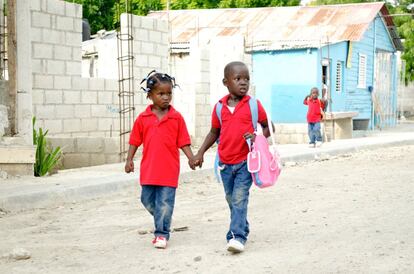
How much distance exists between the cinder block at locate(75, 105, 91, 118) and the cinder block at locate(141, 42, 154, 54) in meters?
1.99

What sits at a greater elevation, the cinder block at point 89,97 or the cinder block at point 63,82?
the cinder block at point 63,82

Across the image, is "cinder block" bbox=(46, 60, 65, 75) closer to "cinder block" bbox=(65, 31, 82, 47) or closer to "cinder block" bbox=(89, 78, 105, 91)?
"cinder block" bbox=(65, 31, 82, 47)

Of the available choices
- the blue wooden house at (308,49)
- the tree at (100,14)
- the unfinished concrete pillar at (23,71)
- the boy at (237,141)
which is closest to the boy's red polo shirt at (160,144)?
the boy at (237,141)

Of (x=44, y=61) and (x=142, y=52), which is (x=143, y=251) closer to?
(x=44, y=61)

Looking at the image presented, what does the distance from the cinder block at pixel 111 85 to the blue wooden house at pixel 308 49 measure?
7.11 meters

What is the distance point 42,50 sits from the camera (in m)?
12.2

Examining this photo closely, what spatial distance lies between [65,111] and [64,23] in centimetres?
159

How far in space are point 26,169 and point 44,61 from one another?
2.92 m

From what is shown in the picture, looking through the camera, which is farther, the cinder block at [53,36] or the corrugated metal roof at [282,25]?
the corrugated metal roof at [282,25]

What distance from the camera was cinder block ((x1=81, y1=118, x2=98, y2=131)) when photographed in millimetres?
13250

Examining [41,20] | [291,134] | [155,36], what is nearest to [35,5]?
[41,20]

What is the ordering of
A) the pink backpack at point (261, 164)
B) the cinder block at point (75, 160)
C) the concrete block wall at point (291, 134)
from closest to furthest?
the pink backpack at point (261, 164)
the cinder block at point (75, 160)
the concrete block wall at point (291, 134)

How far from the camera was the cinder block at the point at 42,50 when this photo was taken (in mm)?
12086

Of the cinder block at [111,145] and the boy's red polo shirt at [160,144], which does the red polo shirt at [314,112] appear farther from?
the boy's red polo shirt at [160,144]
